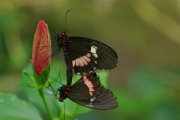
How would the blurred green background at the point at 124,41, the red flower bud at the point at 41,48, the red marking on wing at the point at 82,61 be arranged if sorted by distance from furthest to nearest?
1. the blurred green background at the point at 124,41
2. the red marking on wing at the point at 82,61
3. the red flower bud at the point at 41,48

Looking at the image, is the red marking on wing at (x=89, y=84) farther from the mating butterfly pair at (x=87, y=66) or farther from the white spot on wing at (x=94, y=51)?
the white spot on wing at (x=94, y=51)

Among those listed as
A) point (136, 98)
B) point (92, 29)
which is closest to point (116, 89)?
point (136, 98)

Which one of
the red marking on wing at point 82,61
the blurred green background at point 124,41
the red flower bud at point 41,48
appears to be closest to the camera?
the red flower bud at point 41,48

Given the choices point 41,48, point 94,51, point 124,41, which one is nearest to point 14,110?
point 41,48

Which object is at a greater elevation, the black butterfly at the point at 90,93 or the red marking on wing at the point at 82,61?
the red marking on wing at the point at 82,61

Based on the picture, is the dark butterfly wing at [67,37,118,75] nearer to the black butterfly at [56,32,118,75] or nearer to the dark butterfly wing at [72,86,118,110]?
the black butterfly at [56,32,118,75]

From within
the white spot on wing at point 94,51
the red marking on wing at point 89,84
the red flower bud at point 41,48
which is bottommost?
the red marking on wing at point 89,84

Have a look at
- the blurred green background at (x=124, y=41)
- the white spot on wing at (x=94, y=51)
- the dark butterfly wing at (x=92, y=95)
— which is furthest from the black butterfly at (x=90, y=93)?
the blurred green background at (x=124, y=41)

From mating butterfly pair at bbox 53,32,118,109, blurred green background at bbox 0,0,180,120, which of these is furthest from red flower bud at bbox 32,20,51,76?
blurred green background at bbox 0,0,180,120

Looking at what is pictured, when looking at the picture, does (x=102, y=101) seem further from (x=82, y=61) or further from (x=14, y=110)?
(x=14, y=110)
